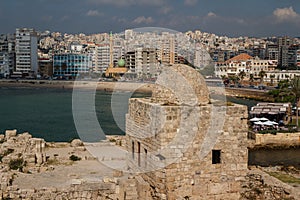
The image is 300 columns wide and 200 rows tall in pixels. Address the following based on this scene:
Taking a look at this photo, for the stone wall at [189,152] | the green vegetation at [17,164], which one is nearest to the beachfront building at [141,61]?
the green vegetation at [17,164]

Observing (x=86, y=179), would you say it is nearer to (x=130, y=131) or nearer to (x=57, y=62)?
(x=130, y=131)

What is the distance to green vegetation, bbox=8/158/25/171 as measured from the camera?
11.0 m

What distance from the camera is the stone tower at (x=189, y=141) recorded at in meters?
7.61

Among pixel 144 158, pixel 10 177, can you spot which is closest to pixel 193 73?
pixel 144 158

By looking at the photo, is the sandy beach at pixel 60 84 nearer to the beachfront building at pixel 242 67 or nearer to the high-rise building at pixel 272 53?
the beachfront building at pixel 242 67

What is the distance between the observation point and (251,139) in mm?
28000

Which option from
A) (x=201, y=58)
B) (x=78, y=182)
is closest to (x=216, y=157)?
(x=78, y=182)

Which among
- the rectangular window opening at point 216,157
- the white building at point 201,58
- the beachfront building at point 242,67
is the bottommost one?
the rectangular window opening at point 216,157

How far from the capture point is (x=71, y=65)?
4899 inches

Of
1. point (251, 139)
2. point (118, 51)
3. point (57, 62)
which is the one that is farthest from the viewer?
point (57, 62)

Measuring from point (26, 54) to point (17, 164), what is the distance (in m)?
123

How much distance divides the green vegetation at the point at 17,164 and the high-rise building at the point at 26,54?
12161 centimetres

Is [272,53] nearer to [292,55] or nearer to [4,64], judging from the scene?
[292,55]

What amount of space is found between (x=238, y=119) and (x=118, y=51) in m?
108
